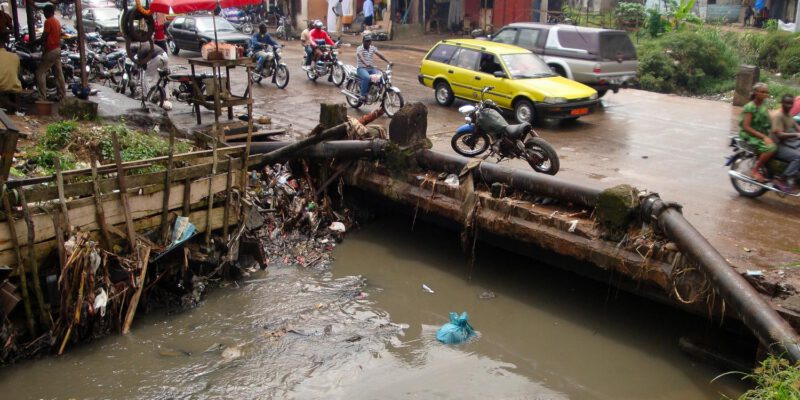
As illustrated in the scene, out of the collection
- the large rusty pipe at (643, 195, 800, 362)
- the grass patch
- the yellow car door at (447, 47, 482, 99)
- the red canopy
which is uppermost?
the red canopy

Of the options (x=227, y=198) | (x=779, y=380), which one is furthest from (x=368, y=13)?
(x=779, y=380)

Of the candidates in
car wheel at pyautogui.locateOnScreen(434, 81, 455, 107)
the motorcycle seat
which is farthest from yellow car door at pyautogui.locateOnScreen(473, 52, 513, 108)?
the motorcycle seat

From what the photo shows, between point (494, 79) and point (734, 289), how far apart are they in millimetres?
9002

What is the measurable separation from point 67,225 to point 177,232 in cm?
127

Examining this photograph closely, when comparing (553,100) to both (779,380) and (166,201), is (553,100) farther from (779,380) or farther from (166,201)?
(779,380)

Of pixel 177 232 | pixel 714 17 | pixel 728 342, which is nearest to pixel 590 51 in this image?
pixel 728 342

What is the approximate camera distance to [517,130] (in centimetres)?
1003

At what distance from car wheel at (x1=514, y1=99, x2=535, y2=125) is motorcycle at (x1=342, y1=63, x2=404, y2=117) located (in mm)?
2450

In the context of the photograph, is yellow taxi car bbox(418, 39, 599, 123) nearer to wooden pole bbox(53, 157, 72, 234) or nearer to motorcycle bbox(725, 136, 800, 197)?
motorcycle bbox(725, 136, 800, 197)

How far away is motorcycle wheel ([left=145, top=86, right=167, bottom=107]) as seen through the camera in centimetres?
1405

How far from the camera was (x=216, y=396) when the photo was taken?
650 cm

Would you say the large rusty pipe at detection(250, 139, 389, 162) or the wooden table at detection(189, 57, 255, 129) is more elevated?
the wooden table at detection(189, 57, 255, 129)

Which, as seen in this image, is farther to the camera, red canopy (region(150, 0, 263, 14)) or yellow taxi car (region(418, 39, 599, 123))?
yellow taxi car (region(418, 39, 599, 123))

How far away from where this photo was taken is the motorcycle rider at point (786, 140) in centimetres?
862
